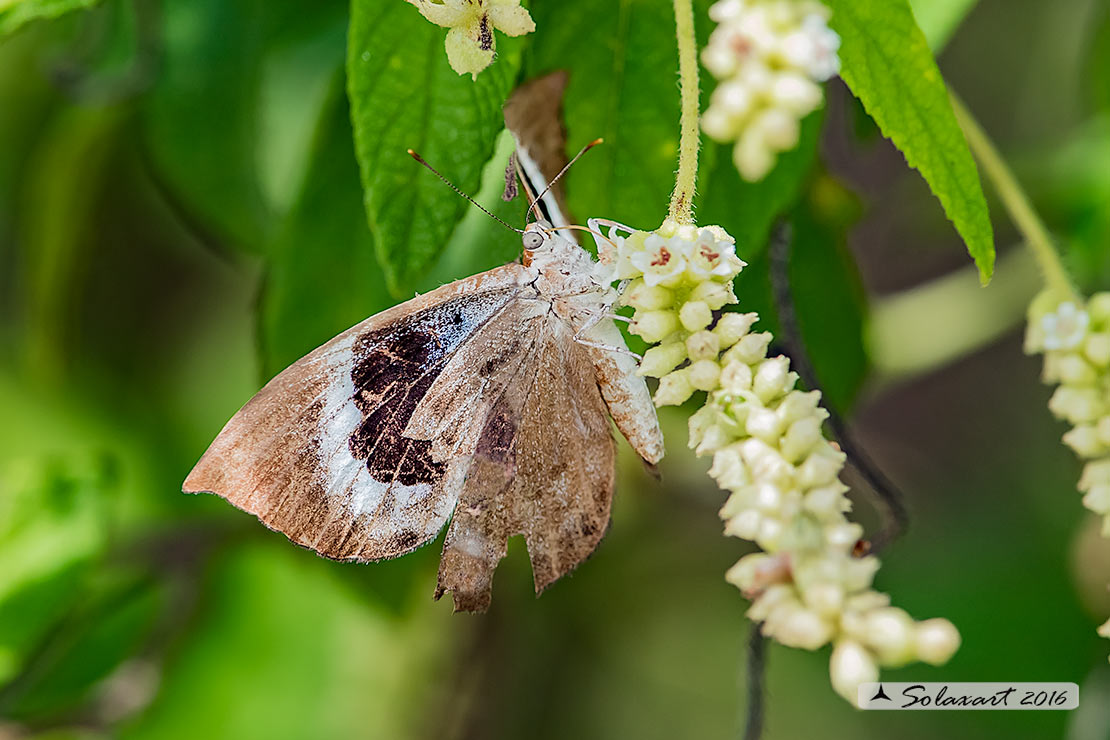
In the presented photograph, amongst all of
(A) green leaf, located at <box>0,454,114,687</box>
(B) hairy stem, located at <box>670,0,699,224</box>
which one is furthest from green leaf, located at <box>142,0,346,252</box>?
(B) hairy stem, located at <box>670,0,699,224</box>

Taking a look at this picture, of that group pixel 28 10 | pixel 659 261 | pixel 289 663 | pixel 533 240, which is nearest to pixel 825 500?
pixel 659 261

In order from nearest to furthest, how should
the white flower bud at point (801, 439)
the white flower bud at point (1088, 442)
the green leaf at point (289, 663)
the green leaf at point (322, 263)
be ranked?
1. the white flower bud at point (801, 439)
2. the white flower bud at point (1088, 442)
3. the green leaf at point (322, 263)
4. the green leaf at point (289, 663)

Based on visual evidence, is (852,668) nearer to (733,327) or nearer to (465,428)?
(733,327)

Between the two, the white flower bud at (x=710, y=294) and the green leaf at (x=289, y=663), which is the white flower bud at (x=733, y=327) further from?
the green leaf at (x=289, y=663)

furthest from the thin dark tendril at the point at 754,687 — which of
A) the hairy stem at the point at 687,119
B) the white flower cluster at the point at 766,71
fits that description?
the white flower cluster at the point at 766,71

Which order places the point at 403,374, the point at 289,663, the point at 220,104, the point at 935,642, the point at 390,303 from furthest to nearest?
1. the point at 289,663
2. the point at 220,104
3. the point at 390,303
4. the point at 403,374
5. the point at 935,642

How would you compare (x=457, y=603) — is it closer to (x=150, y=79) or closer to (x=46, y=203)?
(x=150, y=79)

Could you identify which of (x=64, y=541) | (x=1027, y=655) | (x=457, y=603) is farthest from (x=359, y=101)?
(x=1027, y=655)
